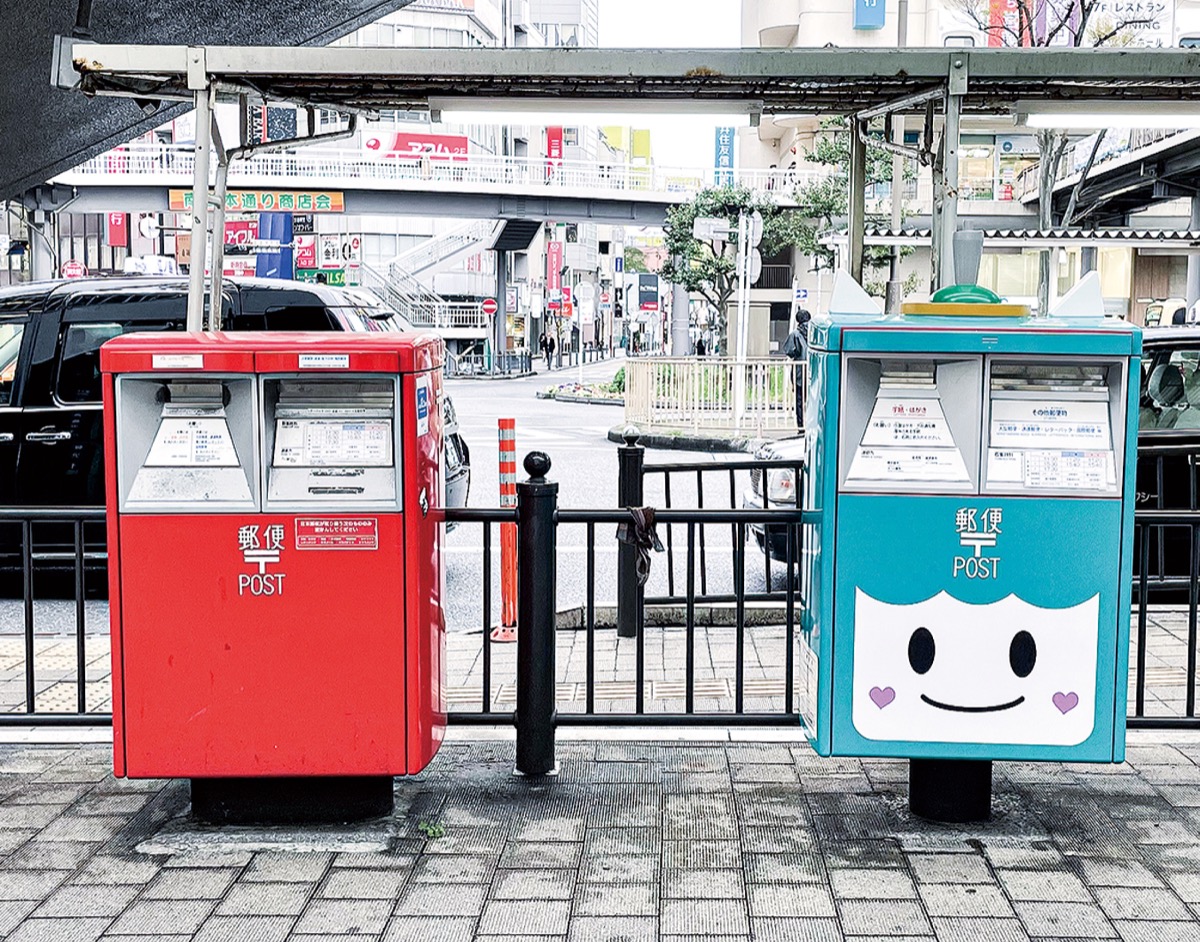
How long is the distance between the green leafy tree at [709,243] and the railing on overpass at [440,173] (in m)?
1.72

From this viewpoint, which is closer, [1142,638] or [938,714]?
[938,714]

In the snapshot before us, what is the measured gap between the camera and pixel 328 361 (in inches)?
171

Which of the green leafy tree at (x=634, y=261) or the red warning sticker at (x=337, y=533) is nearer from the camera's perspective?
the red warning sticker at (x=337, y=533)

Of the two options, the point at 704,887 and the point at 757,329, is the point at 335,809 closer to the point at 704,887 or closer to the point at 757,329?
the point at 704,887

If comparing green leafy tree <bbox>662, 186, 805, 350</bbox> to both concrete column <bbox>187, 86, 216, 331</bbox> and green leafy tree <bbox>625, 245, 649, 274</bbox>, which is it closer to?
concrete column <bbox>187, 86, 216, 331</bbox>

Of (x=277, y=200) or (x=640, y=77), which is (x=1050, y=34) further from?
(x=277, y=200)

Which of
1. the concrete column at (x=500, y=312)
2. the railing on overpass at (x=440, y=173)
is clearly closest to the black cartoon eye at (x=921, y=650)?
the railing on overpass at (x=440, y=173)

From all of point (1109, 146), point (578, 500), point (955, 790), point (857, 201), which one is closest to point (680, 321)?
point (1109, 146)

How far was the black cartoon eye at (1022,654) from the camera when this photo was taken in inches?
173

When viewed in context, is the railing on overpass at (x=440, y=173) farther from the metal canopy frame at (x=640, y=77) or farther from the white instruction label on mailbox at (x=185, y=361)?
the white instruction label on mailbox at (x=185, y=361)

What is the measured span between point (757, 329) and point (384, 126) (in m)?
20.0

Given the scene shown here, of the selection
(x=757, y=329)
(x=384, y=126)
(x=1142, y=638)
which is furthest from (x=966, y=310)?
(x=384, y=126)

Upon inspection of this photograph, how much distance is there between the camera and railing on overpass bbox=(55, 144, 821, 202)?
39656mm

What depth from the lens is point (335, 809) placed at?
185 inches
